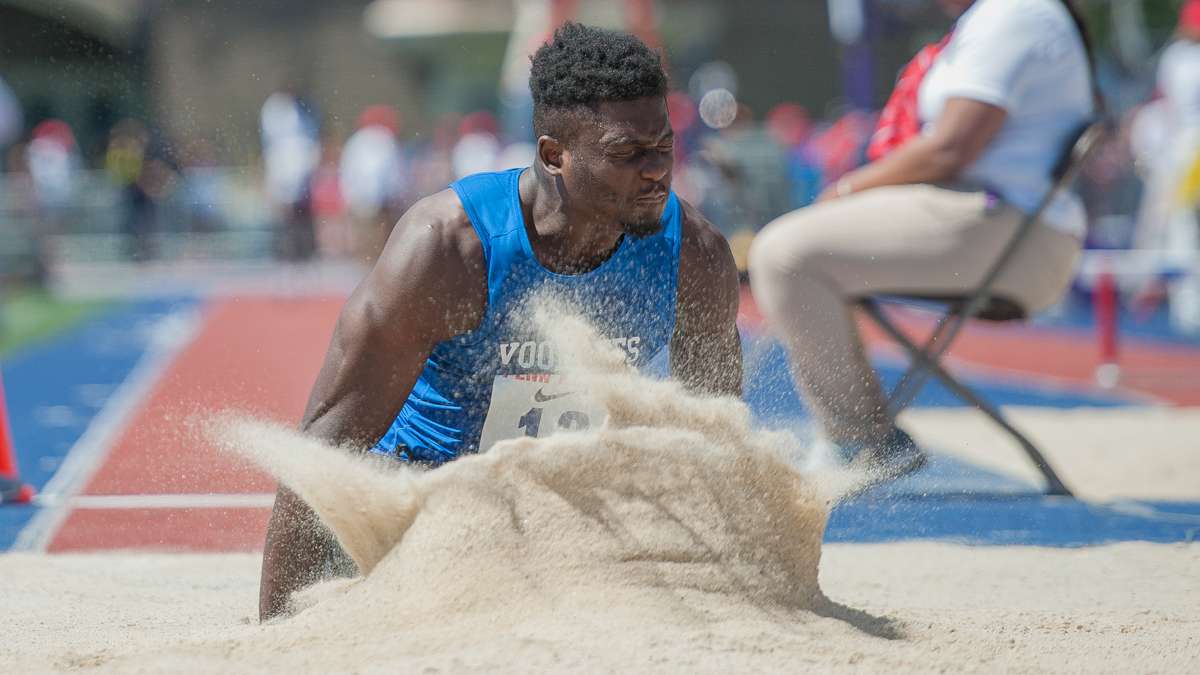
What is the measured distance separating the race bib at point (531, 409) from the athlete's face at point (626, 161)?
42 centimetres

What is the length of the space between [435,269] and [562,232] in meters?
0.30

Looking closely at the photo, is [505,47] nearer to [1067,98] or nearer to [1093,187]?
[1093,187]

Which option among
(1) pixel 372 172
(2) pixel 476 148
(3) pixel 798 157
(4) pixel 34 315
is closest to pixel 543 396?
(4) pixel 34 315

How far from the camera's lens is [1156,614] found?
10.3 ft

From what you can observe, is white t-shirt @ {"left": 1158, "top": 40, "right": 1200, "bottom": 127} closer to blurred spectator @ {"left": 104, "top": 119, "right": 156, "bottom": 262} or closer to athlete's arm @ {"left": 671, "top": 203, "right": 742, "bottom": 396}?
athlete's arm @ {"left": 671, "top": 203, "right": 742, "bottom": 396}

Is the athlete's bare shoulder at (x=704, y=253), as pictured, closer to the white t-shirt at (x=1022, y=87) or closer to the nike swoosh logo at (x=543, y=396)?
the nike swoosh logo at (x=543, y=396)

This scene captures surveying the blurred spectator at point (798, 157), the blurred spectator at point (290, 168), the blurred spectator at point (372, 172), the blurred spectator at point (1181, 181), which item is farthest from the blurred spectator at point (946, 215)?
the blurred spectator at point (372, 172)

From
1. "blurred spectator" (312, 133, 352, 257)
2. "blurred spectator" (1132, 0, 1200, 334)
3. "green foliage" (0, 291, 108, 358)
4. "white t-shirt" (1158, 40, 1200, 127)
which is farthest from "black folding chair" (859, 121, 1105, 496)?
"blurred spectator" (312, 133, 352, 257)

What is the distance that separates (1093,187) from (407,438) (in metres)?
13.6

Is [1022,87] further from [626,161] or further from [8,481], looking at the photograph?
[8,481]

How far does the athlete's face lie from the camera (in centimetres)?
286

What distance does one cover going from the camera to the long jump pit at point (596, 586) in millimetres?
2475

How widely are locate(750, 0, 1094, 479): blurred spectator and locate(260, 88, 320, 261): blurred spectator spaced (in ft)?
27.3

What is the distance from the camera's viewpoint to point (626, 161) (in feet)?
9.41
